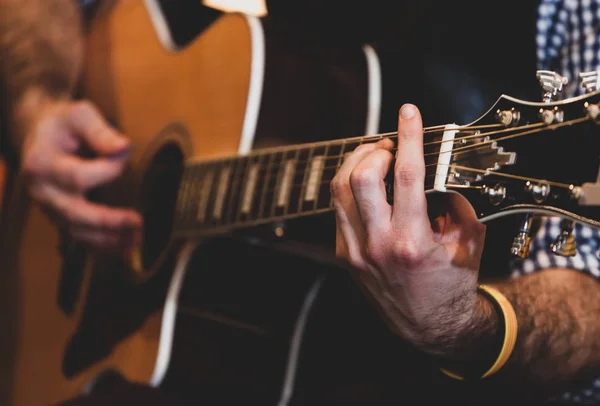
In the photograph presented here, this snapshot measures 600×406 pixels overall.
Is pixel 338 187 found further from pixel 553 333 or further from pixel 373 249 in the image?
pixel 553 333

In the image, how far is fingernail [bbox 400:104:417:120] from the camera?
555 millimetres

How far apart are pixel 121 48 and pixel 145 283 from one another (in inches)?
20.3

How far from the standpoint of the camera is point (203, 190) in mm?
932

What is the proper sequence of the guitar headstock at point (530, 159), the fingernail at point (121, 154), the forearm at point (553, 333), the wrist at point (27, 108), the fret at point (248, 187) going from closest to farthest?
the guitar headstock at point (530, 159) → the forearm at point (553, 333) → the fret at point (248, 187) → the fingernail at point (121, 154) → the wrist at point (27, 108)

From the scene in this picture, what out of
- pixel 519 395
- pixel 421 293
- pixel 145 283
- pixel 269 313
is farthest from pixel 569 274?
pixel 145 283

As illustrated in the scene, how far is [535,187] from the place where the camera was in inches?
19.6

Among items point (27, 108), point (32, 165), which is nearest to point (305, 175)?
point (32, 165)

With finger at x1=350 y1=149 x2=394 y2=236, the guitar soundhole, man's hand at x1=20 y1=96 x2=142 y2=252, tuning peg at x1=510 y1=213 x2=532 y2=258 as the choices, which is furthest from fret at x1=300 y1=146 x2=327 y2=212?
man's hand at x1=20 y1=96 x2=142 y2=252

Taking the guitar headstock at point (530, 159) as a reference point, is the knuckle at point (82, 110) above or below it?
above

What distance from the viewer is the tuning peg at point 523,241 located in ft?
1.69

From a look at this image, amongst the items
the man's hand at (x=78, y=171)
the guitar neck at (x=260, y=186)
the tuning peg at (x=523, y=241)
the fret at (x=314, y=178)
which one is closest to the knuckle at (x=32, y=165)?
the man's hand at (x=78, y=171)

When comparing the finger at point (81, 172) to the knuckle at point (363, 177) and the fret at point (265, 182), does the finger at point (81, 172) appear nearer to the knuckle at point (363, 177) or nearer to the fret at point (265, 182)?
the fret at point (265, 182)

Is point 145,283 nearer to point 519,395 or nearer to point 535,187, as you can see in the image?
point 519,395

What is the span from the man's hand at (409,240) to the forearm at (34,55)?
95cm
